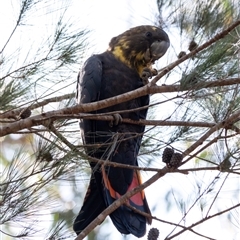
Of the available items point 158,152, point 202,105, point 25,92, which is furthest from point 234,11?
point 25,92

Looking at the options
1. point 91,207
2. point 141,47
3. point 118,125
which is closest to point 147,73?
point 118,125

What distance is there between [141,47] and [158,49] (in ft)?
0.45

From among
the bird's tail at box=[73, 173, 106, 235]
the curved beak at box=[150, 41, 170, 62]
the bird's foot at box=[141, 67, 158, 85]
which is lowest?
the bird's tail at box=[73, 173, 106, 235]

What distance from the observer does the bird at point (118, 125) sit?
10.0 feet

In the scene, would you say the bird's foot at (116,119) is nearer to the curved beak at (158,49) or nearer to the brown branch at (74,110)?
the brown branch at (74,110)

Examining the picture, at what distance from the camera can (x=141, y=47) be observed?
3.73 meters

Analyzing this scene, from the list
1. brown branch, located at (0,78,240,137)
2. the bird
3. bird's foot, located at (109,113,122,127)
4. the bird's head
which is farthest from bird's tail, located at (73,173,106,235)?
the bird's head

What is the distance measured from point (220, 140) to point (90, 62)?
3.20 ft

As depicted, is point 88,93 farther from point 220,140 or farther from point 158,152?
point 220,140

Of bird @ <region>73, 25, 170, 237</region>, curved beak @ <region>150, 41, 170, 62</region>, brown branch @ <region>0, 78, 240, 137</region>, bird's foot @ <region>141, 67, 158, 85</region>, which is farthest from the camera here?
curved beak @ <region>150, 41, 170, 62</region>

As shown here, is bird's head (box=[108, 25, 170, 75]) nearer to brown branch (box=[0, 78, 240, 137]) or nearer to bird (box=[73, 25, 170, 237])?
bird (box=[73, 25, 170, 237])

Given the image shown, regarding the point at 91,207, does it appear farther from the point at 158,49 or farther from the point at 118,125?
the point at 158,49

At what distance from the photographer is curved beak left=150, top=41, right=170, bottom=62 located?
3584 mm

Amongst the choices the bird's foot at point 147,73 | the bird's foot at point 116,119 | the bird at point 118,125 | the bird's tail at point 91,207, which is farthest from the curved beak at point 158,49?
the bird's tail at point 91,207
